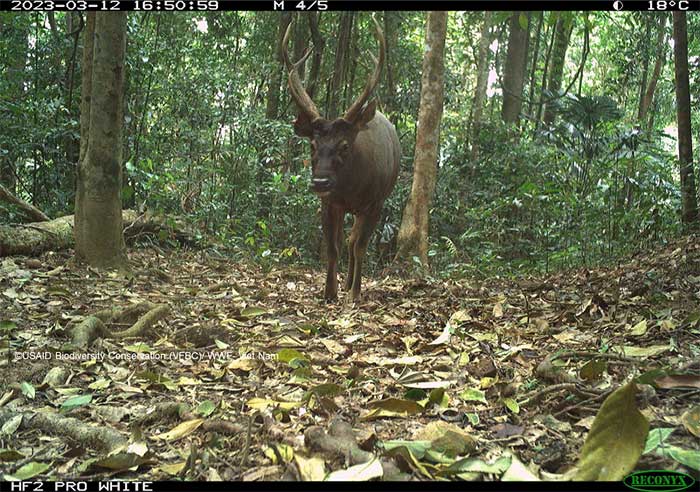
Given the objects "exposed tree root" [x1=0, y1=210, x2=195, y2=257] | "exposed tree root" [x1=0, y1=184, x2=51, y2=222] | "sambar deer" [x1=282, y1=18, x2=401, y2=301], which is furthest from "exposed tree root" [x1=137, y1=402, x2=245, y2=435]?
"exposed tree root" [x1=0, y1=184, x2=51, y2=222]

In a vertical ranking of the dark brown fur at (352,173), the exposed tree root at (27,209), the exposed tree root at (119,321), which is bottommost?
the exposed tree root at (119,321)

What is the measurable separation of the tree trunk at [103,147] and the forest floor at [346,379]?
30 cm

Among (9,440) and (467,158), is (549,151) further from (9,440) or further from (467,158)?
(9,440)

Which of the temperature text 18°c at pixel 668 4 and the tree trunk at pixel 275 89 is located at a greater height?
the tree trunk at pixel 275 89

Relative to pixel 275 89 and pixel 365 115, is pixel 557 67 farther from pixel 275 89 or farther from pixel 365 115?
pixel 365 115

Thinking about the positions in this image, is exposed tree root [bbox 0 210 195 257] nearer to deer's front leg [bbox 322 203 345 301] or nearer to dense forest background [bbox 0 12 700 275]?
dense forest background [bbox 0 12 700 275]

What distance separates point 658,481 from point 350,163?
404cm

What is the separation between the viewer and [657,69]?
11.8 meters

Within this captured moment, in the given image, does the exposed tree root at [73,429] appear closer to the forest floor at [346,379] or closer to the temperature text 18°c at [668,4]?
the forest floor at [346,379]

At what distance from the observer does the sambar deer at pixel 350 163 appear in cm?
500

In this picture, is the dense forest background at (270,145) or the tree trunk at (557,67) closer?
the dense forest background at (270,145)

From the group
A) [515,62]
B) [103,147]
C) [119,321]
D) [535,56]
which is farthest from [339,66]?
[119,321]

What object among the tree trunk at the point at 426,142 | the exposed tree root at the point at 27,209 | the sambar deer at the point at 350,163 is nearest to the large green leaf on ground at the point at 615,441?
the sambar deer at the point at 350,163

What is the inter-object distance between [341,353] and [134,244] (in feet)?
14.1
